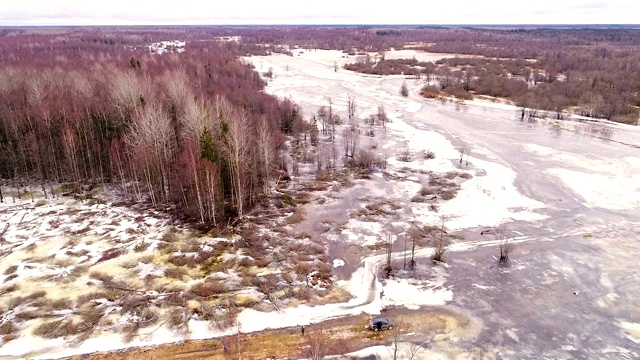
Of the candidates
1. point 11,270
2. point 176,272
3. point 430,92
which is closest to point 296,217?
point 176,272

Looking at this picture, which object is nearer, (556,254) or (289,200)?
(556,254)

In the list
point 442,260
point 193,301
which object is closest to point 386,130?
point 442,260

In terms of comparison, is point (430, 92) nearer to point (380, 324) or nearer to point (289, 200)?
point (289, 200)

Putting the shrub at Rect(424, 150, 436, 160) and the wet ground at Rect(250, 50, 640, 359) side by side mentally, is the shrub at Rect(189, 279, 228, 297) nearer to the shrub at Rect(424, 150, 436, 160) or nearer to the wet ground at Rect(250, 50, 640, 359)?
the wet ground at Rect(250, 50, 640, 359)

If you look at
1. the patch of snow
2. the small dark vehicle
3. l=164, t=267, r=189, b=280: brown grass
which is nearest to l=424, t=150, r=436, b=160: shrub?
the patch of snow

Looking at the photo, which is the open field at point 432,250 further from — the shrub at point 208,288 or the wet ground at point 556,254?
the shrub at point 208,288

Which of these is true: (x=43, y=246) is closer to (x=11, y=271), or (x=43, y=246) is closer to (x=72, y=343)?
(x=11, y=271)
